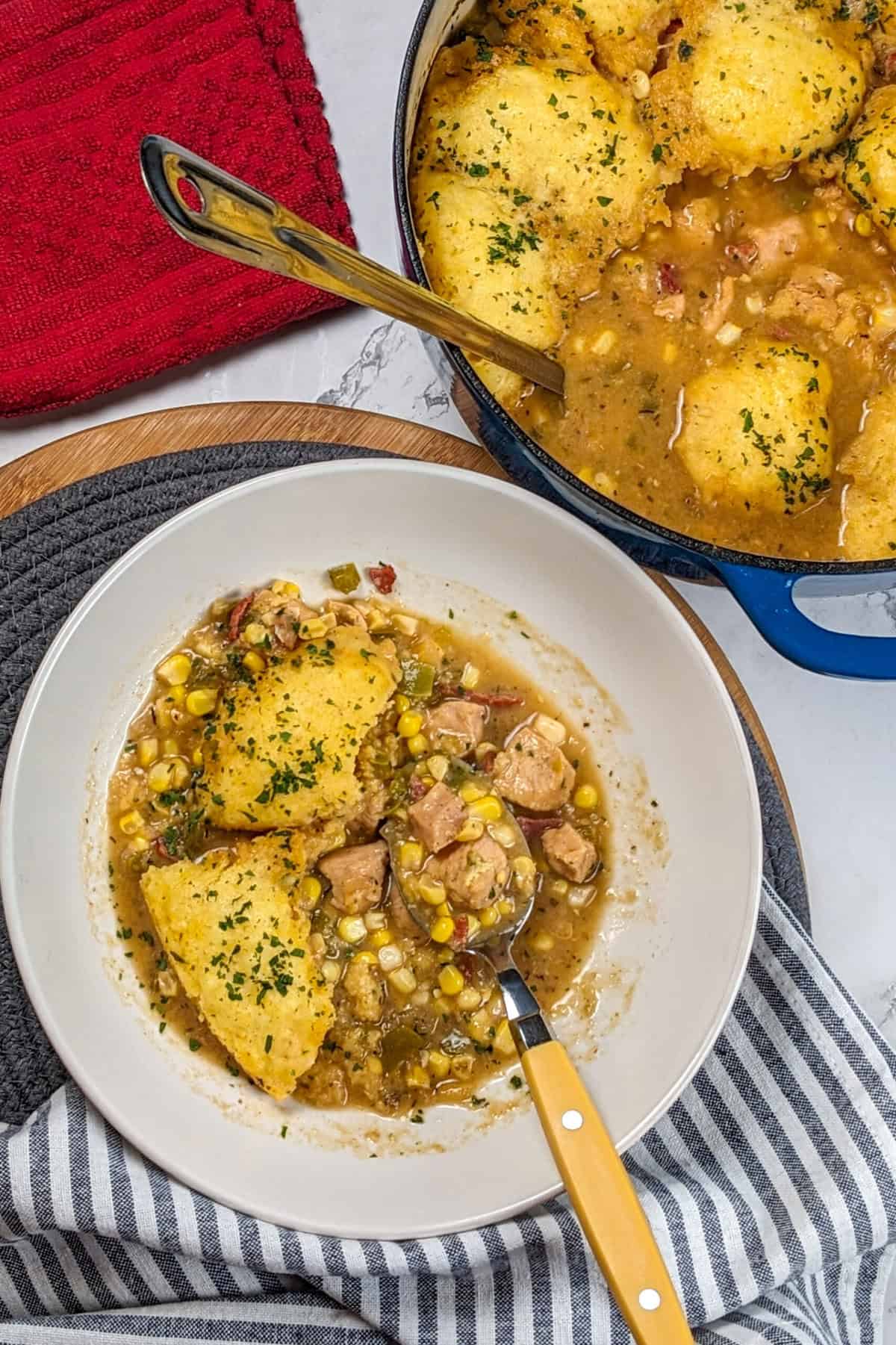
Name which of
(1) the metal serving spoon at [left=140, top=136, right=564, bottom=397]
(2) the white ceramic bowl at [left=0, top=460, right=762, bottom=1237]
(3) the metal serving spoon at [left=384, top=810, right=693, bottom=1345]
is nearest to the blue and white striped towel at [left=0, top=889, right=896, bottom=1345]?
(2) the white ceramic bowl at [left=0, top=460, right=762, bottom=1237]

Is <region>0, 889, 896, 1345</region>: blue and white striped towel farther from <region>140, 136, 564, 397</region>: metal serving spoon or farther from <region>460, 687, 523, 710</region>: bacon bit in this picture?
<region>140, 136, 564, 397</region>: metal serving spoon

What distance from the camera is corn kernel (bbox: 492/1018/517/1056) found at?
2.53m

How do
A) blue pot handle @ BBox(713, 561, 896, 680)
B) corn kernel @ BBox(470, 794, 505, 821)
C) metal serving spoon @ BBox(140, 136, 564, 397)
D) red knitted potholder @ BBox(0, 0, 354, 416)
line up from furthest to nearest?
red knitted potholder @ BBox(0, 0, 354, 416), corn kernel @ BBox(470, 794, 505, 821), blue pot handle @ BBox(713, 561, 896, 680), metal serving spoon @ BBox(140, 136, 564, 397)

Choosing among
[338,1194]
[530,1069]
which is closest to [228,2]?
[530,1069]

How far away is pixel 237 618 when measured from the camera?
2.58m

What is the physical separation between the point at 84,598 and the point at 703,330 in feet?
4.41

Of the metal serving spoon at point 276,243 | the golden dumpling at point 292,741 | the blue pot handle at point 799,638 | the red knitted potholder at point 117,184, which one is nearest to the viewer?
the metal serving spoon at point 276,243

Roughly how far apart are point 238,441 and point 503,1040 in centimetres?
140

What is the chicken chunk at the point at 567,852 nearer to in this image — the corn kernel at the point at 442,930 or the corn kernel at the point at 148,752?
the corn kernel at the point at 442,930

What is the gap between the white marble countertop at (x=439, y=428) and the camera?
274 centimetres

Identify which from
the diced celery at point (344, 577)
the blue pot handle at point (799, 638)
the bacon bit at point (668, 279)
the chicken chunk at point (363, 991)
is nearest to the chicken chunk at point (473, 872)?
the chicken chunk at point (363, 991)

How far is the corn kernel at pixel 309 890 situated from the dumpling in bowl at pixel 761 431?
111 centimetres

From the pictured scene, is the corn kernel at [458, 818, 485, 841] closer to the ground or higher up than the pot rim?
closer to the ground

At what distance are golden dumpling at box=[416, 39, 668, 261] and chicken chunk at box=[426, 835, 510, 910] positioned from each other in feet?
3.94
